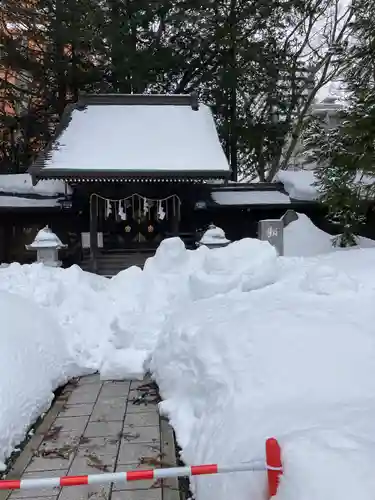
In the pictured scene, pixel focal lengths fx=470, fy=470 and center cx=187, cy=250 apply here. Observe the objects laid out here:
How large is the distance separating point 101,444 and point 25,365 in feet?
3.84

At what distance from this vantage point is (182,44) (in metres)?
18.0

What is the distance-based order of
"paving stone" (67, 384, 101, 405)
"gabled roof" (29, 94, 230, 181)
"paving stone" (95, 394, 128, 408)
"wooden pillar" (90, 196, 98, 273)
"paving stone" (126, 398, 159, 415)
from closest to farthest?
"paving stone" (126, 398, 159, 415)
"paving stone" (95, 394, 128, 408)
"paving stone" (67, 384, 101, 405)
"gabled roof" (29, 94, 230, 181)
"wooden pillar" (90, 196, 98, 273)

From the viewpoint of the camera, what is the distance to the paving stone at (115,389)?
494 cm

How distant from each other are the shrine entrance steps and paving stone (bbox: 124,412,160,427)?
25.4 ft

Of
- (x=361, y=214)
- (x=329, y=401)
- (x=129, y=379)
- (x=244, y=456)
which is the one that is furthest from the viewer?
(x=361, y=214)

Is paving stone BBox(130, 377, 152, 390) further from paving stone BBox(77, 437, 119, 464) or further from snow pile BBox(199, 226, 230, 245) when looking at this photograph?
snow pile BBox(199, 226, 230, 245)

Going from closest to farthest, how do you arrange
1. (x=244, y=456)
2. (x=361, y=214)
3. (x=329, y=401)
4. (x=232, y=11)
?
1. (x=244, y=456)
2. (x=329, y=401)
3. (x=361, y=214)
4. (x=232, y=11)

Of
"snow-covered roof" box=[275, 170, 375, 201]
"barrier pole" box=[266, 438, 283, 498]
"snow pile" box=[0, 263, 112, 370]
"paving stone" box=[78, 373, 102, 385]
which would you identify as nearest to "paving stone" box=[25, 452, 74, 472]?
"paving stone" box=[78, 373, 102, 385]

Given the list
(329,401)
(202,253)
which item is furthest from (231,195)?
(329,401)

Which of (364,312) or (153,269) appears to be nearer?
(364,312)

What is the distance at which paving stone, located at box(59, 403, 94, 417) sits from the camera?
14.5ft

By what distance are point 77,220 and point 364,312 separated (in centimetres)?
1001

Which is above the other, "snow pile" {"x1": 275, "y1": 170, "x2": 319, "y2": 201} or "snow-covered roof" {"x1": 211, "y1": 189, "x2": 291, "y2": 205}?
"snow pile" {"x1": 275, "y1": 170, "x2": 319, "y2": 201}

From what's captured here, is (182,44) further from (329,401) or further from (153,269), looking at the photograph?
(329,401)
